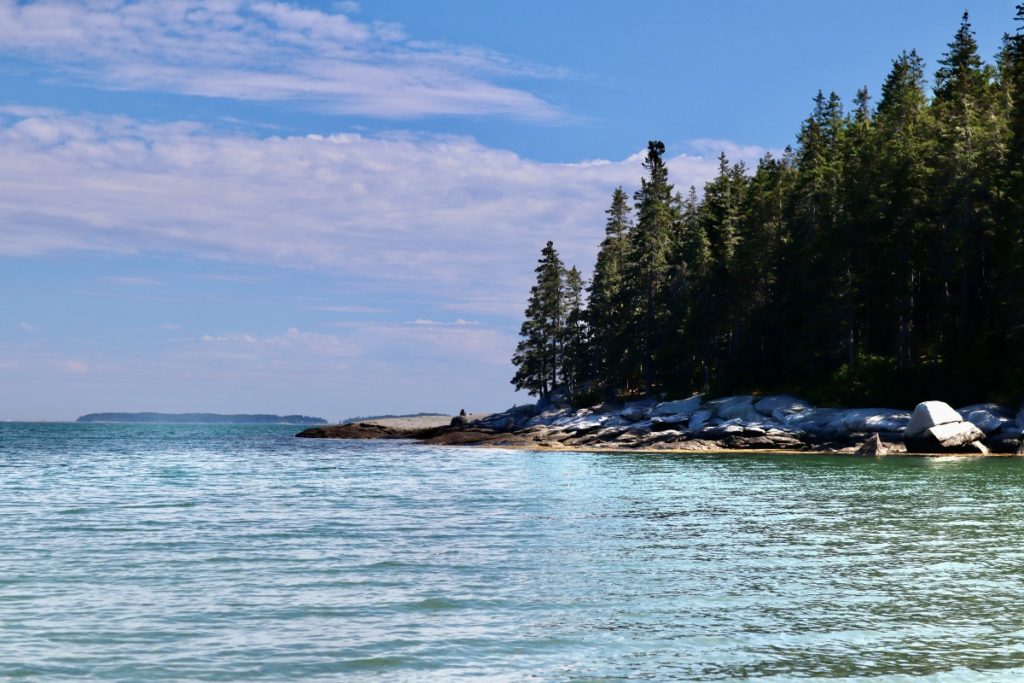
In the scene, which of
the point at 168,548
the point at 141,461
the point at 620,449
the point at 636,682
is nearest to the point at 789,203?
the point at 620,449

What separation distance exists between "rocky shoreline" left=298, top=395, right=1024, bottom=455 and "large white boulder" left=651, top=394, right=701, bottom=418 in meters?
0.09

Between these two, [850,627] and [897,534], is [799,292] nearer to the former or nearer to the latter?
[897,534]

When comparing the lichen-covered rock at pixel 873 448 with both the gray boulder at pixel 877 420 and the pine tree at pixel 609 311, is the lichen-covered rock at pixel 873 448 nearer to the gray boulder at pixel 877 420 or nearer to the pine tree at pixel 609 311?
the gray boulder at pixel 877 420

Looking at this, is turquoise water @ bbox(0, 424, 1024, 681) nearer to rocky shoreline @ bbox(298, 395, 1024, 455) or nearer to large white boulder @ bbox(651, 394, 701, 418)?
rocky shoreline @ bbox(298, 395, 1024, 455)

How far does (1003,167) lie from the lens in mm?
64875

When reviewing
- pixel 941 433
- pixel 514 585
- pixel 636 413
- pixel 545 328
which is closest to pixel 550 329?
pixel 545 328

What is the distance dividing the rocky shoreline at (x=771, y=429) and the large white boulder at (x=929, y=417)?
0.18ft

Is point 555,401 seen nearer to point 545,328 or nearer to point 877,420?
point 545,328

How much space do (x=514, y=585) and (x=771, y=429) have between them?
54.0m

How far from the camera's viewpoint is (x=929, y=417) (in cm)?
5556

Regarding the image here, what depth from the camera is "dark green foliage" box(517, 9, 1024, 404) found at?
64.4 m

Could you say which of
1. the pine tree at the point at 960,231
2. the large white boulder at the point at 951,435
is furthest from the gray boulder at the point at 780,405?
the large white boulder at the point at 951,435

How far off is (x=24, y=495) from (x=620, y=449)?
43697mm

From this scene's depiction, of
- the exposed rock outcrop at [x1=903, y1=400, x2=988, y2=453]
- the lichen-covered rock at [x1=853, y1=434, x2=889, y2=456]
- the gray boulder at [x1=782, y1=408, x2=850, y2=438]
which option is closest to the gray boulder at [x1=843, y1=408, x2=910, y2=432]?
the gray boulder at [x1=782, y1=408, x2=850, y2=438]
